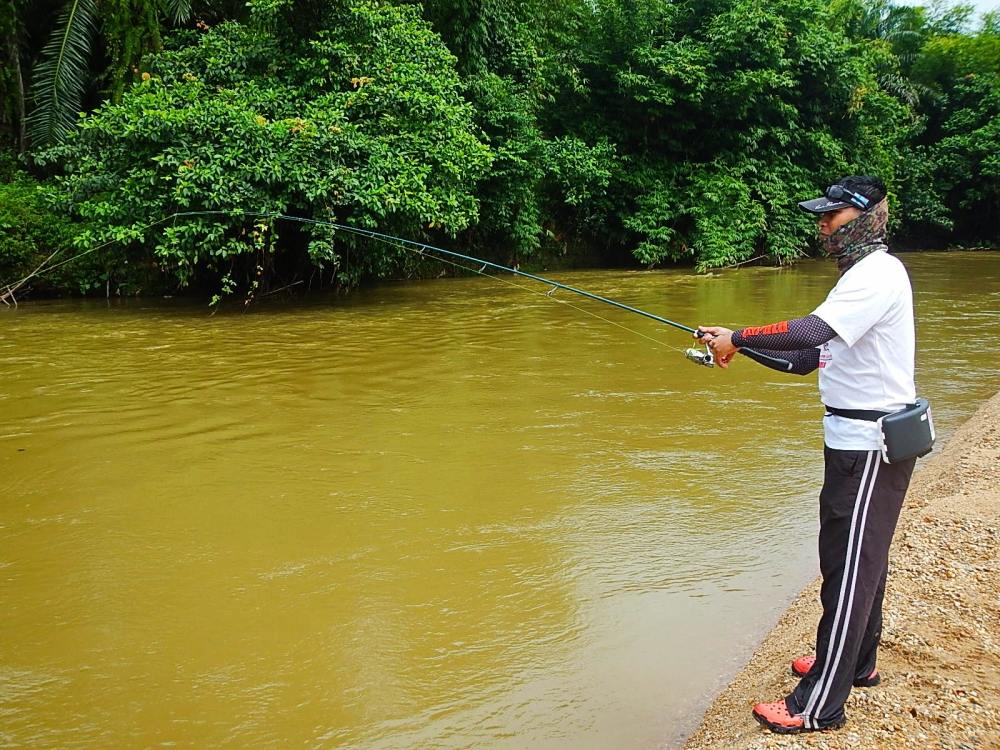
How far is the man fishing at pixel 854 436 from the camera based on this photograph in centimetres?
234

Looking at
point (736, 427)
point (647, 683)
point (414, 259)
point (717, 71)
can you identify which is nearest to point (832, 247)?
point (647, 683)

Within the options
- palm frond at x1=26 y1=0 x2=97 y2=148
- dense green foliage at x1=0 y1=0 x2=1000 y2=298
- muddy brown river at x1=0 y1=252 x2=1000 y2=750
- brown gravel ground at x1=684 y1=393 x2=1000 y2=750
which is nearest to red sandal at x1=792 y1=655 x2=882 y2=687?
brown gravel ground at x1=684 y1=393 x2=1000 y2=750

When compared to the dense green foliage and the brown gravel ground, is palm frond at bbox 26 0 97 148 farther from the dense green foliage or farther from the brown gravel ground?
the brown gravel ground

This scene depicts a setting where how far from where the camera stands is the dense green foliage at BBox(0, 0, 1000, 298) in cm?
1122

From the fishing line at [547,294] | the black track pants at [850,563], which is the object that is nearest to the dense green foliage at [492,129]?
the fishing line at [547,294]

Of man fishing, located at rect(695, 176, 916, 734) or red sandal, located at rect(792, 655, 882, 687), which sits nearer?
man fishing, located at rect(695, 176, 916, 734)

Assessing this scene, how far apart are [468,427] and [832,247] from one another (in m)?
Result: 4.19

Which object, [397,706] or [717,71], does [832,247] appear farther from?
[717,71]

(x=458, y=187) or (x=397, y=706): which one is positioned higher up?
(x=458, y=187)

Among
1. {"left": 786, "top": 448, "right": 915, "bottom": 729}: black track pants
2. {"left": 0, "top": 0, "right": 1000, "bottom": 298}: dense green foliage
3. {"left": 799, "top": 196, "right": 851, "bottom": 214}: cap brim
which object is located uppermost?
{"left": 0, "top": 0, "right": 1000, "bottom": 298}: dense green foliage

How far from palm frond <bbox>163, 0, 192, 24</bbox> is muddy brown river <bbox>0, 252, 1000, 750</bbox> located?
7031 millimetres

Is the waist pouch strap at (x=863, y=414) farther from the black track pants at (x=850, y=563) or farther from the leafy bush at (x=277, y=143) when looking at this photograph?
the leafy bush at (x=277, y=143)

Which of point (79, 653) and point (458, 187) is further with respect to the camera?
point (458, 187)

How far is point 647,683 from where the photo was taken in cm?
309
